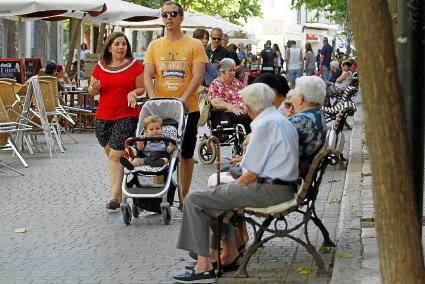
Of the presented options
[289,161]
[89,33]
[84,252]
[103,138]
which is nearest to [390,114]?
[289,161]

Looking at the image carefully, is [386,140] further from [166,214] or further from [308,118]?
[166,214]

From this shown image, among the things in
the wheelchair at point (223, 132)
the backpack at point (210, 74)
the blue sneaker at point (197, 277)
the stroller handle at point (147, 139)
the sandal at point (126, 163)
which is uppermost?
the backpack at point (210, 74)

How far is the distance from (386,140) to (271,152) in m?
2.21

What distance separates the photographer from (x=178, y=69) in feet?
35.5

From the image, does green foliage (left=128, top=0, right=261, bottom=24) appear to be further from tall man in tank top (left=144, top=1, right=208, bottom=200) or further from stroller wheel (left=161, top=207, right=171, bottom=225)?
stroller wheel (left=161, top=207, right=171, bottom=225)

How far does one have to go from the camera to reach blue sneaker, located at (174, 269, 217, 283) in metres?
7.55

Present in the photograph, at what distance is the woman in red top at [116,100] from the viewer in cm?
1104

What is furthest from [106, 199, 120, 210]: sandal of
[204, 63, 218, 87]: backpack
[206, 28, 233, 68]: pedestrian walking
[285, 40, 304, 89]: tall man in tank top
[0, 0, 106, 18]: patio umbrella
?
[285, 40, 304, 89]: tall man in tank top

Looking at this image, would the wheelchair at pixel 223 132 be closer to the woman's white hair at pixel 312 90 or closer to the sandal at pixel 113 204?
the sandal at pixel 113 204

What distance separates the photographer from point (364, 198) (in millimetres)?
10789

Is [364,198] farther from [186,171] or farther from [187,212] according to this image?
[187,212]

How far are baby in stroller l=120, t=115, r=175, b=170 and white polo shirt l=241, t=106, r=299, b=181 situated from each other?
273 cm

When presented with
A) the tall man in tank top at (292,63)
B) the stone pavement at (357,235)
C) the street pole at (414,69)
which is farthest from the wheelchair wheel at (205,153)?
the tall man in tank top at (292,63)

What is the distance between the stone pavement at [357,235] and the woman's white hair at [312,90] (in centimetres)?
112
